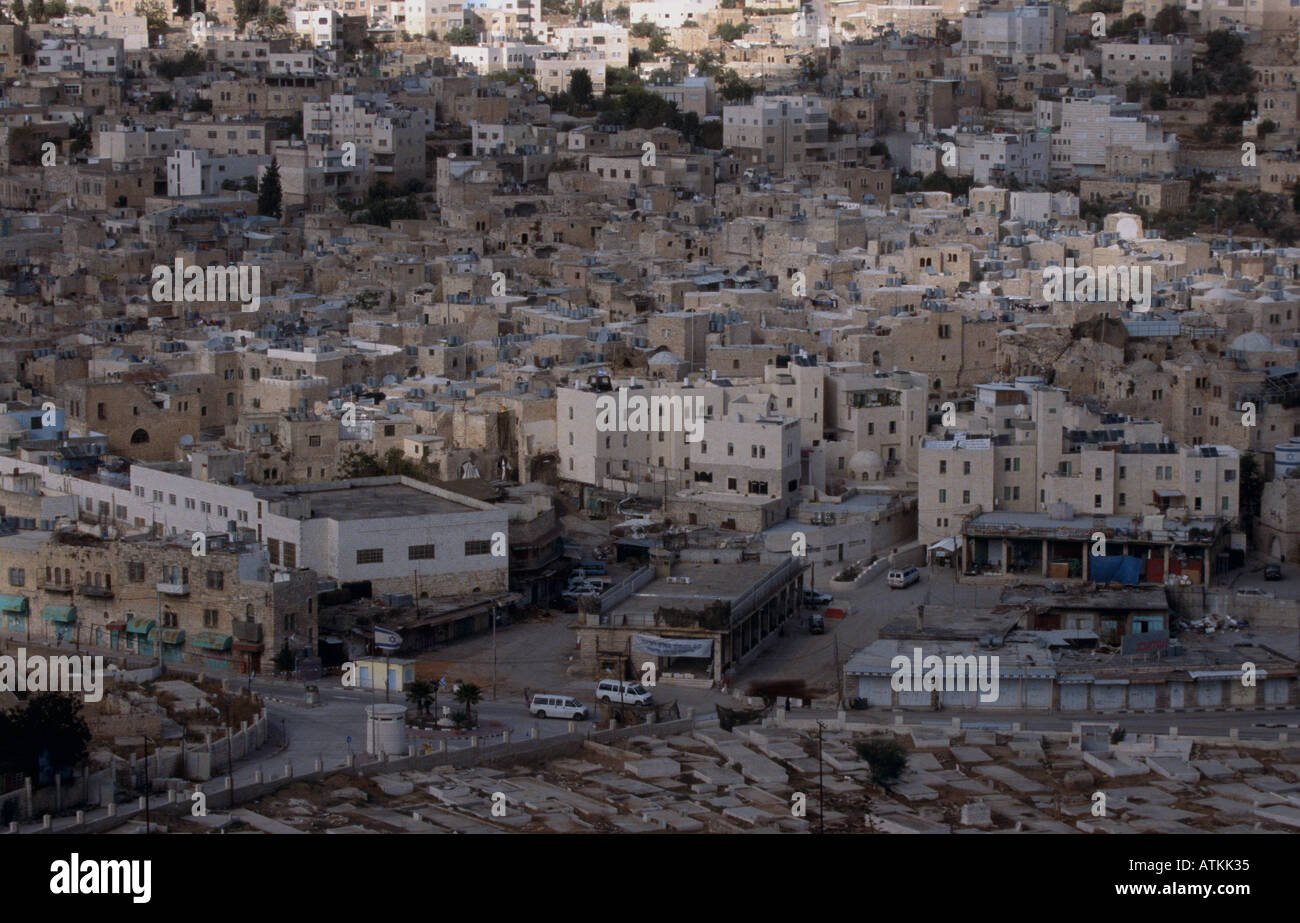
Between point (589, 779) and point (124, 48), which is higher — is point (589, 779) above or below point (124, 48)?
below

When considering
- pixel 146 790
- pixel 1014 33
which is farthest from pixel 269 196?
pixel 146 790

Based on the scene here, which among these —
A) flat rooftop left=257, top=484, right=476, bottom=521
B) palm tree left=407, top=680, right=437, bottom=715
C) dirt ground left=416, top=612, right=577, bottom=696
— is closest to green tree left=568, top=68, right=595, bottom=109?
flat rooftop left=257, top=484, right=476, bottom=521

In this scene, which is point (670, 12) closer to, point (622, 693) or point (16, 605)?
point (16, 605)

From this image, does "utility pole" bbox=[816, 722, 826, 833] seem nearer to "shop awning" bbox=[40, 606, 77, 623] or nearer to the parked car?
the parked car

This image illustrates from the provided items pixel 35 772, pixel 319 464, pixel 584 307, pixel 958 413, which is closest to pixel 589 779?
pixel 35 772

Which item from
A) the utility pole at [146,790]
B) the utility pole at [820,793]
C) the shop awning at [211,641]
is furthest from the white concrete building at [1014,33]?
the utility pole at [146,790]
